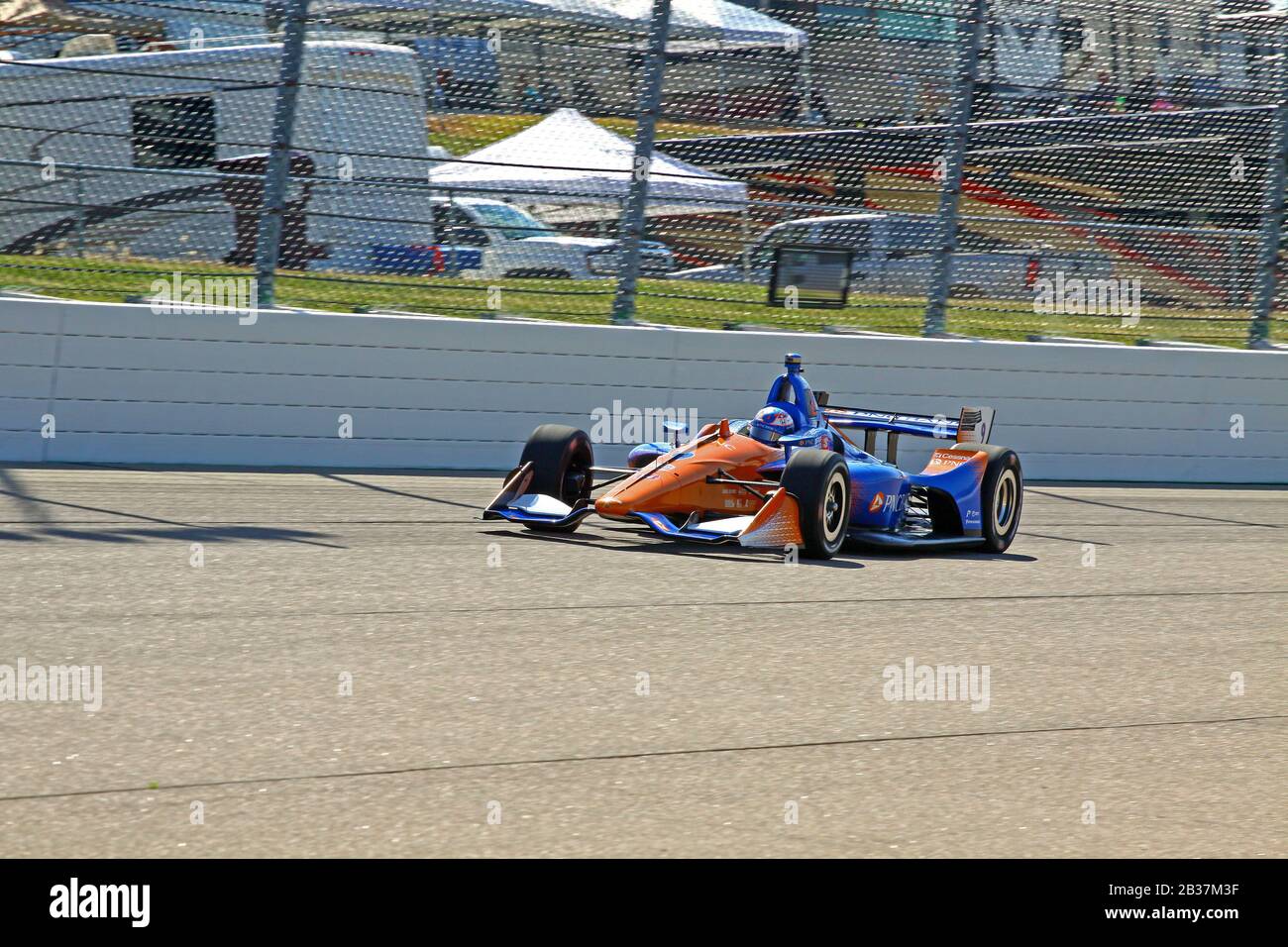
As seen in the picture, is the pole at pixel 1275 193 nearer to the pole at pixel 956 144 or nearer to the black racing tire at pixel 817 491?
the pole at pixel 956 144

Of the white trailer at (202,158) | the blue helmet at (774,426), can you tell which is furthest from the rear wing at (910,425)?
the white trailer at (202,158)

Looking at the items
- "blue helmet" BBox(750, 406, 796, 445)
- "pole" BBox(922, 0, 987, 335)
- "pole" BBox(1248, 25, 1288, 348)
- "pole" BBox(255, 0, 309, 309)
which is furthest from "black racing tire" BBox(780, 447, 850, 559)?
"pole" BBox(1248, 25, 1288, 348)

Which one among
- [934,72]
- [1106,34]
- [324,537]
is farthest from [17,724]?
[1106,34]

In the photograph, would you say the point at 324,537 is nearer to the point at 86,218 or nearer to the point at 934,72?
the point at 86,218

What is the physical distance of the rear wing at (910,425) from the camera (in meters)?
9.20

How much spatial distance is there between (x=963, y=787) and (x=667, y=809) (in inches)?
34.1

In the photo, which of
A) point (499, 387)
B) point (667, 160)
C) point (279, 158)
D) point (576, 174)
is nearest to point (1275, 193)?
point (667, 160)

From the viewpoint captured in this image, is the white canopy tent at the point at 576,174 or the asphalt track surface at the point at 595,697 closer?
the asphalt track surface at the point at 595,697

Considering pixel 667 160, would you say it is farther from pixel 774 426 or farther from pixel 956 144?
pixel 774 426

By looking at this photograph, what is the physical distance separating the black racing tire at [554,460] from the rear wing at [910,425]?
1.46 m

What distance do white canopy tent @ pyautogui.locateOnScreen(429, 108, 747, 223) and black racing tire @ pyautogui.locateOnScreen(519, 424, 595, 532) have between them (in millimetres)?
2962

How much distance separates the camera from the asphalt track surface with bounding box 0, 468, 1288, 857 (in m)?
3.92

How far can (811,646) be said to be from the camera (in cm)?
606

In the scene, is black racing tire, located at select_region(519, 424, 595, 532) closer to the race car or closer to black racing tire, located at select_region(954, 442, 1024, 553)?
the race car
